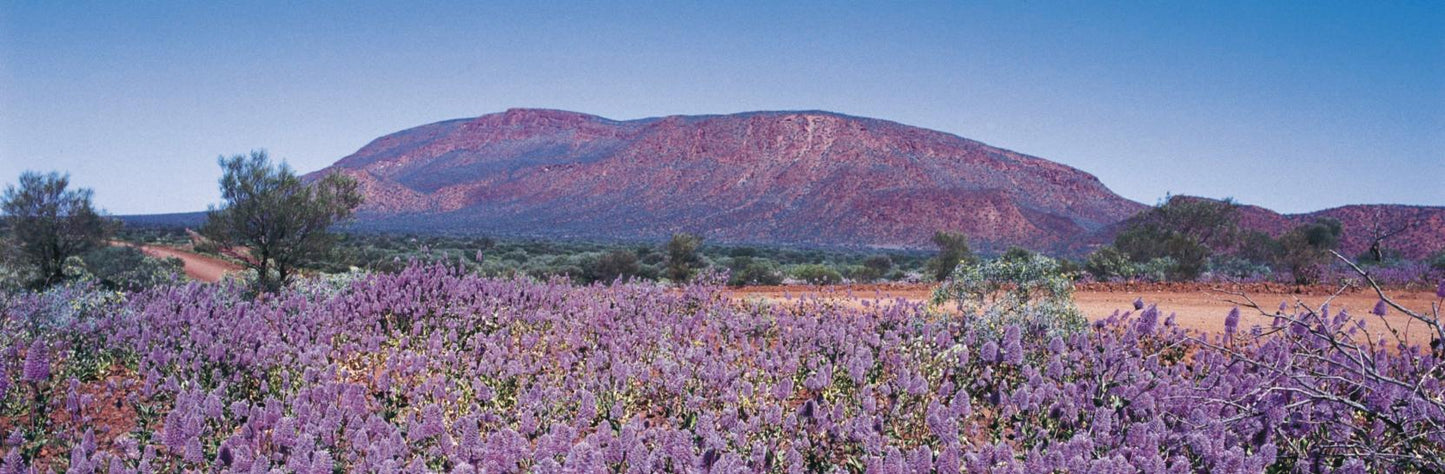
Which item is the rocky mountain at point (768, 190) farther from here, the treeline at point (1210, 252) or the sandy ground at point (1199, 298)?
the sandy ground at point (1199, 298)

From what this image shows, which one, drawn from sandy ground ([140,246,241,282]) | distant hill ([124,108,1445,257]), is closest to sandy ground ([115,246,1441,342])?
sandy ground ([140,246,241,282])

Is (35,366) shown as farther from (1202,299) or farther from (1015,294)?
(1202,299)

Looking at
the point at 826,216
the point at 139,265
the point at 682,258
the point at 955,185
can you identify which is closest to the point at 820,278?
the point at 682,258

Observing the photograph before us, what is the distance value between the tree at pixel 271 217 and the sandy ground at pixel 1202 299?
23.1ft

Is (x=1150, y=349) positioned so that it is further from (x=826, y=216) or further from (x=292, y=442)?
(x=826, y=216)

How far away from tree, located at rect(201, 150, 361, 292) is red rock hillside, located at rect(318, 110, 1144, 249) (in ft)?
226

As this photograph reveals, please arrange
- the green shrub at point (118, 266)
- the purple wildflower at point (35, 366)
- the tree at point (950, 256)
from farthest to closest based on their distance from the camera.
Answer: the tree at point (950, 256), the green shrub at point (118, 266), the purple wildflower at point (35, 366)

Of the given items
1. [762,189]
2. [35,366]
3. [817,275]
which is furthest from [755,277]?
[762,189]

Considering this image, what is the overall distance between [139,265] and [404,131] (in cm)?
17630

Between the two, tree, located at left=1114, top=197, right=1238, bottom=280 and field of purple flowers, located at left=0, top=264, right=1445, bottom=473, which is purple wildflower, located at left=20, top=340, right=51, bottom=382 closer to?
field of purple flowers, located at left=0, top=264, right=1445, bottom=473

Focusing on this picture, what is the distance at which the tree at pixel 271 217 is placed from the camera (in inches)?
492

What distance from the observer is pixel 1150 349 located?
6648 mm

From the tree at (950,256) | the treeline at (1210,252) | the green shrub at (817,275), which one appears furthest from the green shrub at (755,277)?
the treeline at (1210,252)

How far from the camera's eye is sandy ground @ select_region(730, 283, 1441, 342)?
9664 millimetres
